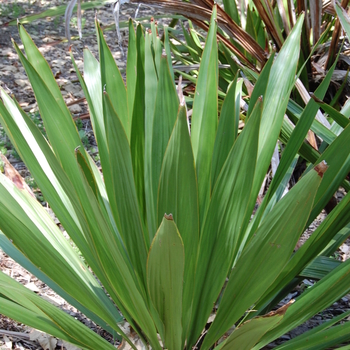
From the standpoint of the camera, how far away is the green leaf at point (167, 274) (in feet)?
2.31

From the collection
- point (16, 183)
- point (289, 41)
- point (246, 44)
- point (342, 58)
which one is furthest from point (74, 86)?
point (289, 41)

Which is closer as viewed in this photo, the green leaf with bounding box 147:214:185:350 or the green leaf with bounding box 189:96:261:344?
the green leaf with bounding box 147:214:185:350

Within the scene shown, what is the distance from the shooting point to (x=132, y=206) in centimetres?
93

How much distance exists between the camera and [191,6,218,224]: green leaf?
42.8 inches

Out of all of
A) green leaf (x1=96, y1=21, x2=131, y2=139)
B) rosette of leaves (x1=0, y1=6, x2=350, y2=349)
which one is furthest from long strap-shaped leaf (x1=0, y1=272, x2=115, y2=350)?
green leaf (x1=96, y1=21, x2=131, y2=139)

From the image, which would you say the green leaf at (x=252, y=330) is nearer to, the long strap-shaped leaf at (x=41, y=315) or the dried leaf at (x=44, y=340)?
the long strap-shaped leaf at (x=41, y=315)

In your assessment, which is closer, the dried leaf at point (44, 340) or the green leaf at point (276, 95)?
the green leaf at point (276, 95)

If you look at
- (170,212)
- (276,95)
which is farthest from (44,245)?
(276,95)

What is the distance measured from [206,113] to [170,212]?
1.18ft

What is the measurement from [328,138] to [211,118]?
521 millimetres

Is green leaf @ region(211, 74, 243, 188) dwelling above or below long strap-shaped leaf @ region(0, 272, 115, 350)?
above

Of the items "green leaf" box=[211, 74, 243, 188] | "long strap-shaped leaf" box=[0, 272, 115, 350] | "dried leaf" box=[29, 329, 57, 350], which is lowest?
"dried leaf" box=[29, 329, 57, 350]

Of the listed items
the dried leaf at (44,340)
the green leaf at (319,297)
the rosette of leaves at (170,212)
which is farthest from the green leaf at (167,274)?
the dried leaf at (44,340)

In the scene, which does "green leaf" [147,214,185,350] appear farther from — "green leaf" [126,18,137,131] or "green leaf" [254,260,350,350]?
"green leaf" [126,18,137,131]
